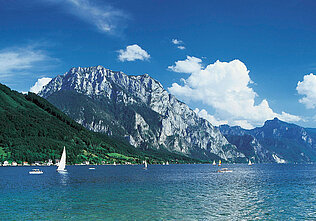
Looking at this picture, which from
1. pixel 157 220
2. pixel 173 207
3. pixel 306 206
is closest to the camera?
pixel 157 220

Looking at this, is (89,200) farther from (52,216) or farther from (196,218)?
(196,218)

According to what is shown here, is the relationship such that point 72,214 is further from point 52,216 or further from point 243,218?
point 243,218

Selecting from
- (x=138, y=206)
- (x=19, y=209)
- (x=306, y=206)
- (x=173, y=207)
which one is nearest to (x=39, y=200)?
(x=19, y=209)

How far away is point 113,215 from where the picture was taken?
179 feet

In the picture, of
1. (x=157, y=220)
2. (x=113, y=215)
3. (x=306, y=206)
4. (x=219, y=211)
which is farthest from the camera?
(x=306, y=206)

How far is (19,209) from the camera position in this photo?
198 feet

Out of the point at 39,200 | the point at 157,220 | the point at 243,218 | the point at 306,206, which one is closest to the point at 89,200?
the point at 39,200

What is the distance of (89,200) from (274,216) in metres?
44.0

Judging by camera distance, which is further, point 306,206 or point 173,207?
point 306,206

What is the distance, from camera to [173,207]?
64.2 meters

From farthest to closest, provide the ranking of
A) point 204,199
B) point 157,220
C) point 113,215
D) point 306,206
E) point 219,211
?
1. point 204,199
2. point 306,206
3. point 219,211
4. point 113,215
5. point 157,220

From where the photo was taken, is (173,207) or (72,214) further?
(173,207)

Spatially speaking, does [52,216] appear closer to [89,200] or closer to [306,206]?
[89,200]

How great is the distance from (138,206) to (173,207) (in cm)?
800
